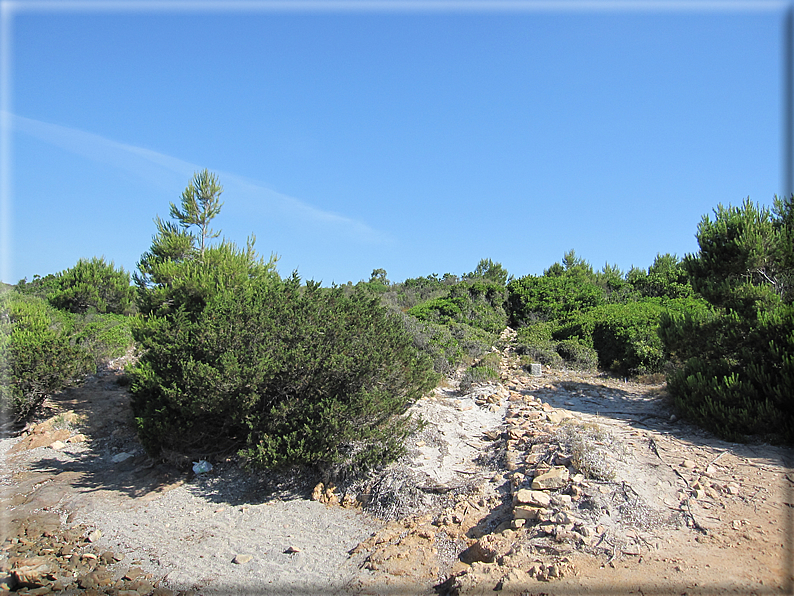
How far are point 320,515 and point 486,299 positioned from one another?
16.6m

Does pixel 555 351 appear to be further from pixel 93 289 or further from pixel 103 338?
pixel 93 289

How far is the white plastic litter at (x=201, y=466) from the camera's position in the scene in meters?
8.97

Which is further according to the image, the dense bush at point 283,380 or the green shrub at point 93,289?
the green shrub at point 93,289

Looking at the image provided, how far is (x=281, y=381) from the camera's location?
8.12 meters

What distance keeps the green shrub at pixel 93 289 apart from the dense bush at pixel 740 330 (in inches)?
861

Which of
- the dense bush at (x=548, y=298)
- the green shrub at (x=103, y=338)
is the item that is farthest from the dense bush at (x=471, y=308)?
the green shrub at (x=103, y=338)

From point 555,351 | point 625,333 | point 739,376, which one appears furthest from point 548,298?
point 739,376

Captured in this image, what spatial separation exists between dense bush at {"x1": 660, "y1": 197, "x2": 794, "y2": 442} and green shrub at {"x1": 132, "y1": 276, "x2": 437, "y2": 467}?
4852mm

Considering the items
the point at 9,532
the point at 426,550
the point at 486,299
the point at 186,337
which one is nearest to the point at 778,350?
the point at 426,550

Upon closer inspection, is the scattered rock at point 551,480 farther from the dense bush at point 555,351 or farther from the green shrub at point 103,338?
the green shrub at point 103,338

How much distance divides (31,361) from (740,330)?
49.2 feet

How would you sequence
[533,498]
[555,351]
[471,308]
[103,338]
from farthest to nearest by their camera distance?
[471,308], [103,338], [555,351], [533,498]

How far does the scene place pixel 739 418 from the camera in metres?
7.62

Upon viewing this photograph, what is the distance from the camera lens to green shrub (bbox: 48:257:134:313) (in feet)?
70.0
